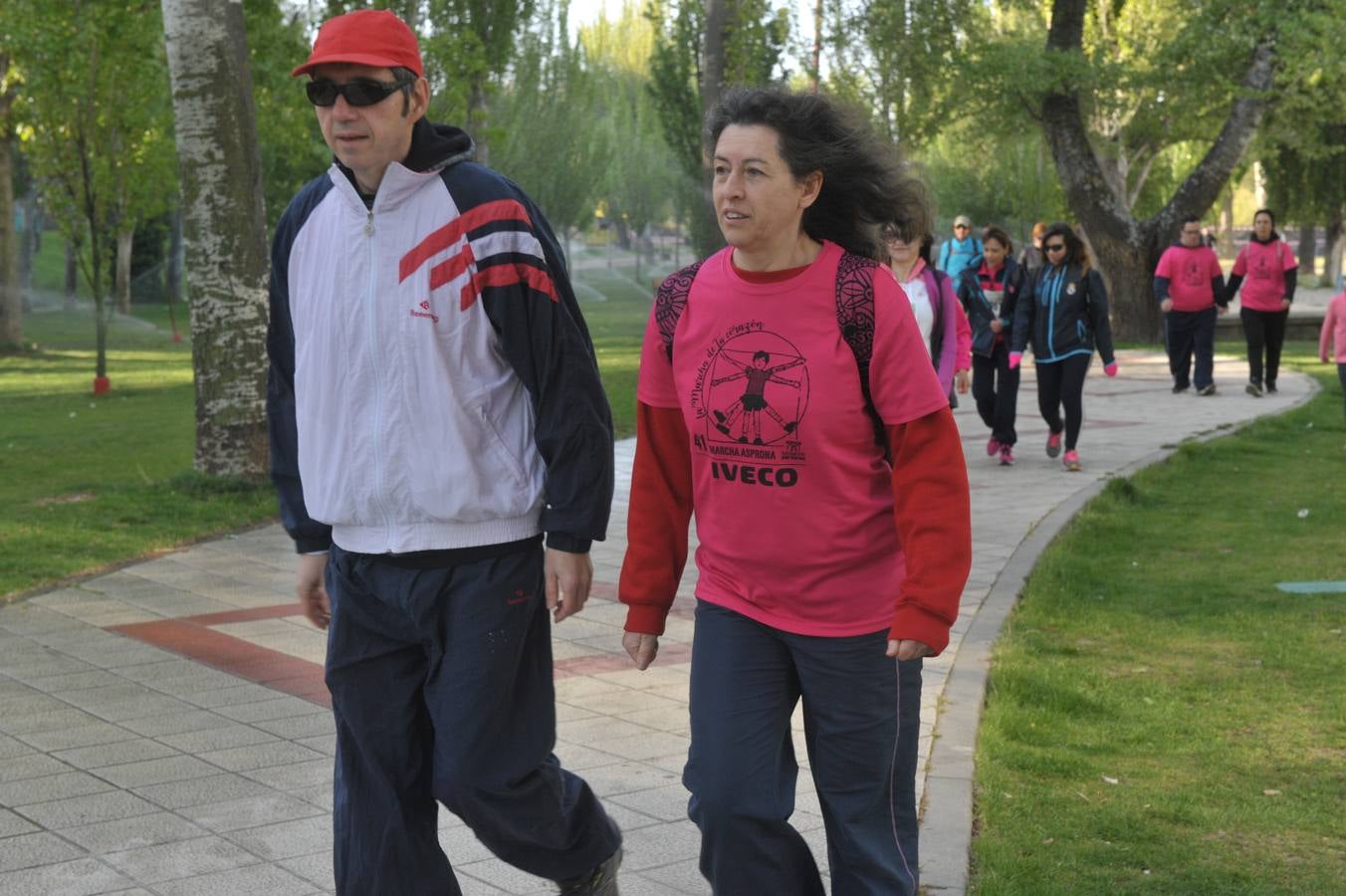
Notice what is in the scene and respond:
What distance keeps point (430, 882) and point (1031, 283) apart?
1034 cm

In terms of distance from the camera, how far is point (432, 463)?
11.6 feet

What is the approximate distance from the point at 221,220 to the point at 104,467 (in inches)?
140

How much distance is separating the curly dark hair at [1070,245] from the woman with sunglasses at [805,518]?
9.61 m

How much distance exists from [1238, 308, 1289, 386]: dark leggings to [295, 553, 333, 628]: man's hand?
16489 millimetres

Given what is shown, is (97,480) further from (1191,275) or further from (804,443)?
(1191,275)

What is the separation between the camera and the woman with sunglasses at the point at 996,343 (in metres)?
13.8

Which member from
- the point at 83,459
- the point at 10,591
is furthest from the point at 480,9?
the point at 10,591

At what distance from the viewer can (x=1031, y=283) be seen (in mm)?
13273

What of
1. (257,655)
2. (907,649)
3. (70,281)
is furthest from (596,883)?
(70,281)

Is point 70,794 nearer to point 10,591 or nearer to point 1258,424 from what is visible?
point 10,591

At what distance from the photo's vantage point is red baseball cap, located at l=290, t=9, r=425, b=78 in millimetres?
3516

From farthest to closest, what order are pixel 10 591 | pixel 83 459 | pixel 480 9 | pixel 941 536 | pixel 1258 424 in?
pixel 480 9 → pixel 1258 424 → pixel 83 459 → pixel 10 591 → pixel 941 536

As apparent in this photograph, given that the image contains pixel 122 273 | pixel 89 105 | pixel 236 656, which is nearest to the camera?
pixel 236 656

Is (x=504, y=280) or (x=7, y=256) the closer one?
(x=504, y=280)
